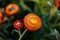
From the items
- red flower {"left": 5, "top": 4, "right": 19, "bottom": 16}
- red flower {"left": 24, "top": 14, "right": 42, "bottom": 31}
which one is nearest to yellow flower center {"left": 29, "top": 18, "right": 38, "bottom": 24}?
red flower {"left": 24, "top": 14, "right": 42, "bottom": 31}

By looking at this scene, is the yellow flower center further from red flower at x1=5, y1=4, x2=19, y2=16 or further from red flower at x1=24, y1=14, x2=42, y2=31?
red flower at x1=5, y1=4, x2=19, y2=16

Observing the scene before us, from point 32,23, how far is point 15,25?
80 mm

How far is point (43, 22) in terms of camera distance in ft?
2.31

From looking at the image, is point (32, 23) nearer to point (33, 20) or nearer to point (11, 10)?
point (33, 20)

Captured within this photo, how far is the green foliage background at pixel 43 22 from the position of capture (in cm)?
69

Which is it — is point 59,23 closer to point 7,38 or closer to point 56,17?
point 56,17

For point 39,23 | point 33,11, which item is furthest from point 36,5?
point 39,23

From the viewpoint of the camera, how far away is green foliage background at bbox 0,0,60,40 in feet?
2.26

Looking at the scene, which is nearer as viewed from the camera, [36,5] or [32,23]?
[32,23]

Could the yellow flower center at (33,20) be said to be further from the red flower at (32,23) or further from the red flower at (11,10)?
the red flower at (11,10)

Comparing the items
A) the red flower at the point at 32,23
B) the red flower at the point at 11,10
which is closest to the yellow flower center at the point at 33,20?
the red flower at the point at 32,23

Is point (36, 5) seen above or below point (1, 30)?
above

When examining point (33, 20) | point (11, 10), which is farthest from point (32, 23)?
point (11, 10)

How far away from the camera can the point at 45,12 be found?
73 centimetres
